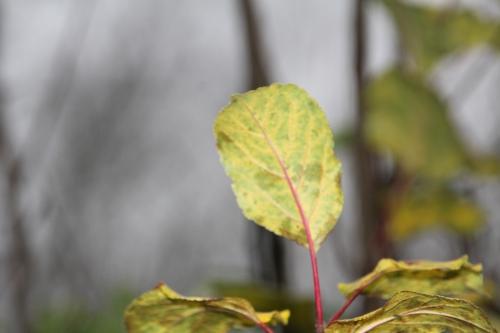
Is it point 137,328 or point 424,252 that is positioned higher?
point 137,328

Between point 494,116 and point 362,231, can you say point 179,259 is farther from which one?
point 362,231

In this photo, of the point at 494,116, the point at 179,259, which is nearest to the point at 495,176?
the point at 494,116

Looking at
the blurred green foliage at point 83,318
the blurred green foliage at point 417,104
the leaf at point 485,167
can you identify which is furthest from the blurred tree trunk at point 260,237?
the blurred green foliage at point 83,318

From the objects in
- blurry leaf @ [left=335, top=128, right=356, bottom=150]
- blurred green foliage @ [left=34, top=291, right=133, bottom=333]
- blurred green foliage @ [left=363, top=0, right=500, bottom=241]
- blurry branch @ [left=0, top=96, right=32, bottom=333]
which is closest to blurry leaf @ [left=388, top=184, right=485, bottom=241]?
blurred green foliage @ [left=363, top=0, right=500, bottom=241]

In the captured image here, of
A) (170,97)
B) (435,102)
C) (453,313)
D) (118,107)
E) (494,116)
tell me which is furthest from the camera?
(170,97)

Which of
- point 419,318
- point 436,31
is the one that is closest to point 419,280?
point 419,318

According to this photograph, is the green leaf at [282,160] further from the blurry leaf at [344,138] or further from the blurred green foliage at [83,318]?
the blurred green foliage at [83,318]

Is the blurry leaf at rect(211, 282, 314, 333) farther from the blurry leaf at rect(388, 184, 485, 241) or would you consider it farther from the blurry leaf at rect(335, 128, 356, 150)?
the blurry leaf at rect(335, 128, 356, 150)
